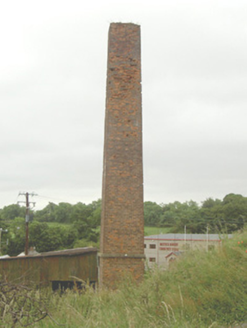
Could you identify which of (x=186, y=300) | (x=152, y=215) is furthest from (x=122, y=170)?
(x=152, y=215)

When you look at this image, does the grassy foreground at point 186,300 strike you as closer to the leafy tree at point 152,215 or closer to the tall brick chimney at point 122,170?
the tall brick chimney at point 122,170

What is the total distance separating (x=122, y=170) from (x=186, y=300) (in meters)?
6.05

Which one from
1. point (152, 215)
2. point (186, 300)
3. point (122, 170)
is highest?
point (122, 170)

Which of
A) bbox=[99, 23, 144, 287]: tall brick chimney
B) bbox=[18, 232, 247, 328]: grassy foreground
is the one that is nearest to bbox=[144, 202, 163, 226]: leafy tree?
bbox=[99, 23, 144, 287]: tall brick chimney

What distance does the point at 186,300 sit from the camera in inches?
207

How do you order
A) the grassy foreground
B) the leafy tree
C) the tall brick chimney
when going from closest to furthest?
the grassy foreground
the tall brick chimney
the leafy tree

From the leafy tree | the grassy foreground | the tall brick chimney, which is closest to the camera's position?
the grassy foreground

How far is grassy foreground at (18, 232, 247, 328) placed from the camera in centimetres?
449

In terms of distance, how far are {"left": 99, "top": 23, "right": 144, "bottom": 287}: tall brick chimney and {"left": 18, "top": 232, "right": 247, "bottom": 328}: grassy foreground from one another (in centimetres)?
394

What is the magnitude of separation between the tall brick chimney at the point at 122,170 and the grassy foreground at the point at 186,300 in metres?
3.94

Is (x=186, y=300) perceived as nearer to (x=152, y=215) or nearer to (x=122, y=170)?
(x=122, y=170)

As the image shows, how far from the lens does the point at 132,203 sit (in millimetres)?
10906

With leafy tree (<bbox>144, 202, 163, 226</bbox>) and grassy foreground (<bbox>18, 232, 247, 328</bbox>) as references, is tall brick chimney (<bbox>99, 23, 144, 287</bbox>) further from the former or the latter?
leafy tree (<bbox>144, 202, 163, 226</bbox>)

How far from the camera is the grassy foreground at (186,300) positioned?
14.7 feet
